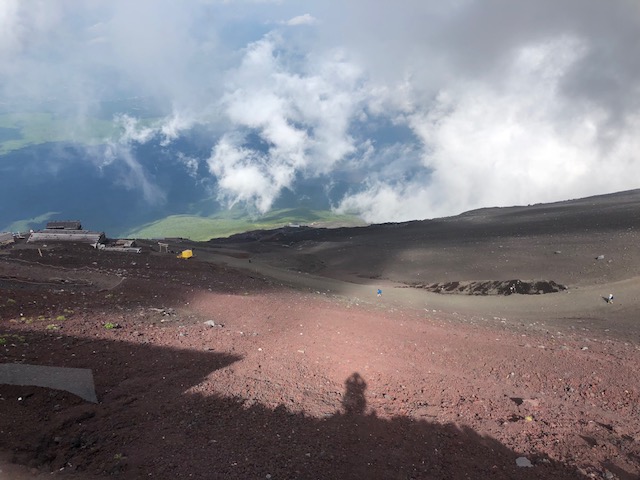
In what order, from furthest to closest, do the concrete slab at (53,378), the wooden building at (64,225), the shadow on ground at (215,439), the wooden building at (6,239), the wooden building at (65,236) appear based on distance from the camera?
the wooden building at (64,225), the wooden building at (65,236), the wooden building at (6,239), the concrete slab at (53,378), the shadow on ground at (215,439)

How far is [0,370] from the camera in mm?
Answer: 7637

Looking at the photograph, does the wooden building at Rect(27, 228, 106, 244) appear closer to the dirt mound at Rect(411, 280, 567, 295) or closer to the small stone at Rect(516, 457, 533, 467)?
the dirt mound at Rect(411, 280, 567, 295)

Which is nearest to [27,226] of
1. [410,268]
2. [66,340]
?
A: [410,268]

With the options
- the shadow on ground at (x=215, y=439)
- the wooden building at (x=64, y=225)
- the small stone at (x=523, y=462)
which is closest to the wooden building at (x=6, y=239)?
the wooden building at (x=64, y=225)

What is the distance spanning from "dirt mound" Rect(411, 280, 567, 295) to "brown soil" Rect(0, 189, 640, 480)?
17.1 ft

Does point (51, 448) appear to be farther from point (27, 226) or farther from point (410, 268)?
point (27, 226)

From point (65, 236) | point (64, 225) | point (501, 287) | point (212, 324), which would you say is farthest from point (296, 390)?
point (64, 225)

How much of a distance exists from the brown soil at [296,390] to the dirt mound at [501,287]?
5.21 meters

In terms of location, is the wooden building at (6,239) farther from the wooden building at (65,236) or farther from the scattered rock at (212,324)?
the scattered rock at (212,324)

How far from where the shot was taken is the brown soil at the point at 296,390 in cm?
638

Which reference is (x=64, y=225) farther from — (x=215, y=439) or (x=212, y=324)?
(x=215, y=439)

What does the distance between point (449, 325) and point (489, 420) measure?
8.67 m

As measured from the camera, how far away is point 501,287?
25.7 m

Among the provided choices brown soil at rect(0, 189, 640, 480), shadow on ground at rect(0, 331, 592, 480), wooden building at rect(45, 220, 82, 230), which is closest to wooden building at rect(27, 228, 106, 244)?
wooden building at rect(45, 220, 82, 230)
